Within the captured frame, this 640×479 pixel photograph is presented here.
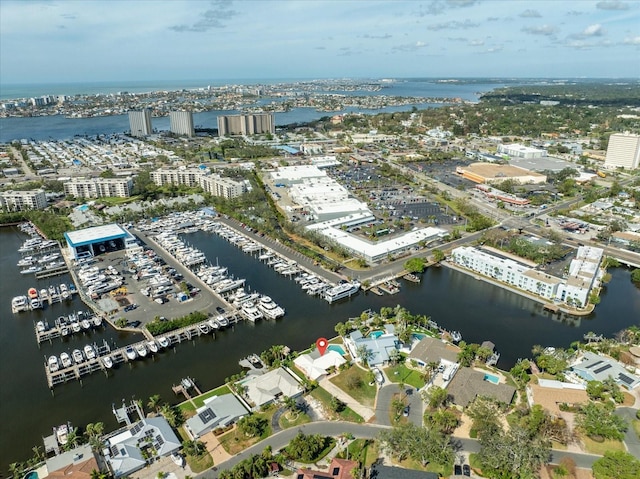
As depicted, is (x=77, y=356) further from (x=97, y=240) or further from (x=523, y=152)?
(x=523, y=152)

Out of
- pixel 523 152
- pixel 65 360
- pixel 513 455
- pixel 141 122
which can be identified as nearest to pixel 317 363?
pixel 513 455

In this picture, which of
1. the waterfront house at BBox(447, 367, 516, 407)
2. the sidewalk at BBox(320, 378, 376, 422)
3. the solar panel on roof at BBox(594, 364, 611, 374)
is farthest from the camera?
the solar panel on roof at BBox(594, 364, 611, 374)

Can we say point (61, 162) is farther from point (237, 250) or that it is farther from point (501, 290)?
point (501, 290)

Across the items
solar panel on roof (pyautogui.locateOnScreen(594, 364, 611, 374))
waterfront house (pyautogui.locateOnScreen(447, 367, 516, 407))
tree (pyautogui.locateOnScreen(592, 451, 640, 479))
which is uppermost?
tree (pyautogui.locateOnScreen(592, 451, 640, 479))

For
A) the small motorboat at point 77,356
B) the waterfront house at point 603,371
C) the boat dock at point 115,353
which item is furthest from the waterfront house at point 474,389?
the small motorboat at point 77,356

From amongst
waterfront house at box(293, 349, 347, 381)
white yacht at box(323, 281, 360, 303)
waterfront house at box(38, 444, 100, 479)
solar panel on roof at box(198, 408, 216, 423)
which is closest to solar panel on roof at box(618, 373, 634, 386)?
waterfront house at box(293, 349, 347, 381)

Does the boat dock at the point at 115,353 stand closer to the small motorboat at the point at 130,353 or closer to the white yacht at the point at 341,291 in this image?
the small motorboat at the point at 130,353

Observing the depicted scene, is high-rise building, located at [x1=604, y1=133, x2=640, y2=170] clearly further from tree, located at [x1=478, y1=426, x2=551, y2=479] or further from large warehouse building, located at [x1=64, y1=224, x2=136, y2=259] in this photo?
large warehouse building, located at [x1=64, y1=224, x2=136, y2=259]
